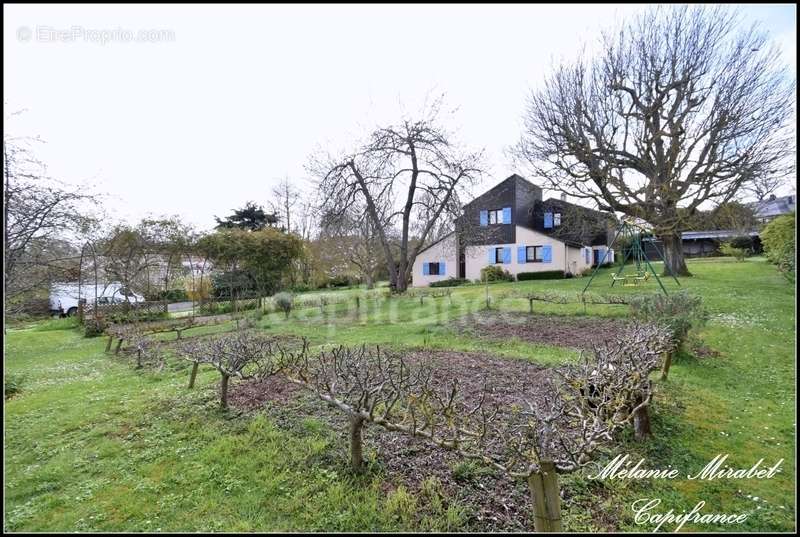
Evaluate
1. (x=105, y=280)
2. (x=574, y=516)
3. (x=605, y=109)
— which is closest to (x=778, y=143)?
(x=605, y=109)

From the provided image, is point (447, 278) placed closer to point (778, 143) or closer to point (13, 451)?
point (778, 143)

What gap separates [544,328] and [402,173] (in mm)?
9301

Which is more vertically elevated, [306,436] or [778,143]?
[778,143]

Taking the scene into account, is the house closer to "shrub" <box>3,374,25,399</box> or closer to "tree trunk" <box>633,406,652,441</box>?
"tree trunk" <box>633,406,652,441</box>

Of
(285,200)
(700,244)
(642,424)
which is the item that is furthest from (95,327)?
(700,244)

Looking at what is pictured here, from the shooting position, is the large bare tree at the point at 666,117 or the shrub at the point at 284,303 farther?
the shrub at the point at 284,303

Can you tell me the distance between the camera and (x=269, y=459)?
275cm

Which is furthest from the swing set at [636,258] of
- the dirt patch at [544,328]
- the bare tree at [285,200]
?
the bare tree at [285,200]

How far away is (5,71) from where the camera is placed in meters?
2.01

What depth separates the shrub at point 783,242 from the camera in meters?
7.74

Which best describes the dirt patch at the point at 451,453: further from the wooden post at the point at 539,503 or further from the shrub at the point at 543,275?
the shrub at the point at 543,275

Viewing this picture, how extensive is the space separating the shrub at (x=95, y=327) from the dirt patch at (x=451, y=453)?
834 centimetres

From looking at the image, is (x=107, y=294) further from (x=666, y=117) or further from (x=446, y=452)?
(x=666, y=117)

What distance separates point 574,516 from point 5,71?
412 centimetres
